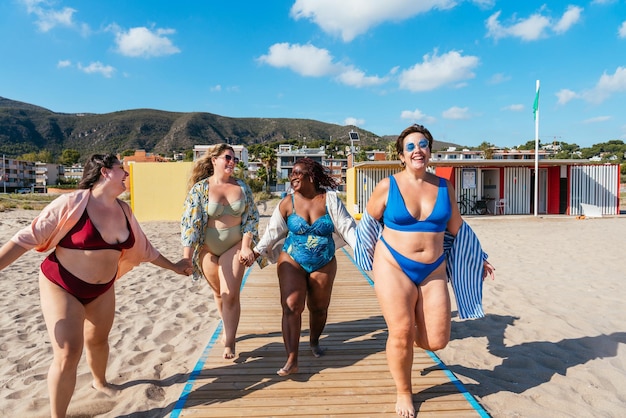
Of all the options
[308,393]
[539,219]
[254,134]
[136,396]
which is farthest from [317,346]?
[254,134]

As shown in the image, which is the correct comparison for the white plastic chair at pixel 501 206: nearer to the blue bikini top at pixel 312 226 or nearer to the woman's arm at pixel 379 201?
the blue bikini top at pixel 312 226

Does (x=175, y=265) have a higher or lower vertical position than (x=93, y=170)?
lower

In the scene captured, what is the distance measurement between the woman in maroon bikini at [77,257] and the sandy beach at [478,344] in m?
0.67

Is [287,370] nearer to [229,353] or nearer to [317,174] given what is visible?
[229,353]

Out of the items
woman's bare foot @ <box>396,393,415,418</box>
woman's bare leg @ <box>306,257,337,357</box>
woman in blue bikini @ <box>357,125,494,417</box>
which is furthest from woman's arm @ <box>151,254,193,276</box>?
woman's bare foot @ <box>396,393,415,418</box>

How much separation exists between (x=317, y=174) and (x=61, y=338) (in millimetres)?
2005

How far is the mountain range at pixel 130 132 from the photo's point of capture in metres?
120

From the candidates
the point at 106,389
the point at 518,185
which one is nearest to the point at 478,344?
the point at 106,389

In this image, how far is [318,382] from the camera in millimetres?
3090

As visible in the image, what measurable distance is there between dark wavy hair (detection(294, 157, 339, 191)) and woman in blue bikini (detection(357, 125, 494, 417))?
2.47ft

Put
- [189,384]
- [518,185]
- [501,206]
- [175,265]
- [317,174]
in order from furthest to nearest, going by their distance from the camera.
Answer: [518,185]
[501,206]
[317,174]
[175,265]
[189,384]

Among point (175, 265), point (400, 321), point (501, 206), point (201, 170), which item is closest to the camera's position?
point (400, 321)

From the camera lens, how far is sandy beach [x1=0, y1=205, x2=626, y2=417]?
120 inches

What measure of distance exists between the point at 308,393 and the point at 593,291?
5.47 m
